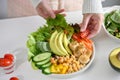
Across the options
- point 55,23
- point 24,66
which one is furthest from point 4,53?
point 55,23

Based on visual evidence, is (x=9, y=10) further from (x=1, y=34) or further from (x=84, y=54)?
(x=84, y=54)

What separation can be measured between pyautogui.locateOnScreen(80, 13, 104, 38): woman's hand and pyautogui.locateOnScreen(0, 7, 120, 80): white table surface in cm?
5

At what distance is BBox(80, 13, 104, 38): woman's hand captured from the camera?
1.03 metres

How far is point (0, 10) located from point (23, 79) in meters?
0.48

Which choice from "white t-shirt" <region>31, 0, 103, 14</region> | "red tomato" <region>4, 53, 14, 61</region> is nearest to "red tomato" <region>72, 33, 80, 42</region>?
"white t-shirt" <region>31, 0, 103, 14</region>

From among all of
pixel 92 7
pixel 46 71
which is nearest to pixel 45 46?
pixel 46 71

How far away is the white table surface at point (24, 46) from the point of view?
96 cm

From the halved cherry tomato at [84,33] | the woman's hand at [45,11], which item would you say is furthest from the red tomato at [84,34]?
the woman's hand at [45,11]

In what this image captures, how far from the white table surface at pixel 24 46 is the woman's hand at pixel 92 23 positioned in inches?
1.9

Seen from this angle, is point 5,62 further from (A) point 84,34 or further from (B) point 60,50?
(A) point 84,34

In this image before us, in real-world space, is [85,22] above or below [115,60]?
above

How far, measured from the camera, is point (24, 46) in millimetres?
1085

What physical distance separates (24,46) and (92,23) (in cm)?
29

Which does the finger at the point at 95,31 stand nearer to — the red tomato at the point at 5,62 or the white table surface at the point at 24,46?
the white table surface at the point at 24,46
